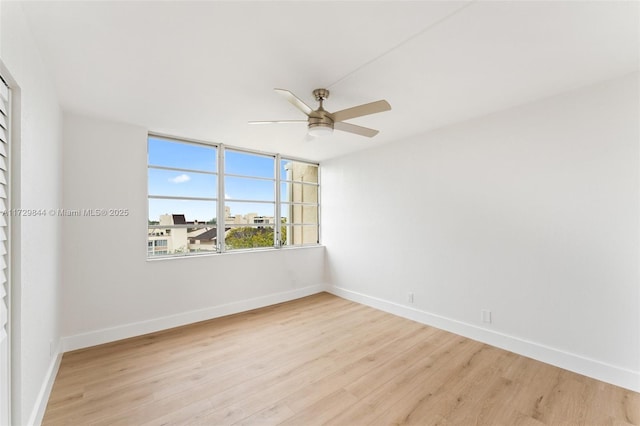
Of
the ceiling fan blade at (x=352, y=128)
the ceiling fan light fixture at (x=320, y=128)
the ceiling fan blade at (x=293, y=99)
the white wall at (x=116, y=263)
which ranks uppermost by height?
the ceiling fan blade at (x=293, y=99)

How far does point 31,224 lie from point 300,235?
3842 mm

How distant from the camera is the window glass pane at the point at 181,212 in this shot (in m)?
3.61

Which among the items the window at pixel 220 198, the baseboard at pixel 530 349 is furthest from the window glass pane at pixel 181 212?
the baseboard at pixel 530 349

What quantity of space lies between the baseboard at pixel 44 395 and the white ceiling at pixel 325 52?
2343 millimetres

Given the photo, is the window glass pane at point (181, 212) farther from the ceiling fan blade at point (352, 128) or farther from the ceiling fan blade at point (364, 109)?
the ceiling fan blade at point (364, 109)

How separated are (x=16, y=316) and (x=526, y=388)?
11.5 ft

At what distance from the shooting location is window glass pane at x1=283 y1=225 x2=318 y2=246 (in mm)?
A: 5074

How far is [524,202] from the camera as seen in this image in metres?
2.82

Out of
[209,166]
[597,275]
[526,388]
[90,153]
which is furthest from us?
[209,166]

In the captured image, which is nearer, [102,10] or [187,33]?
[102,10]

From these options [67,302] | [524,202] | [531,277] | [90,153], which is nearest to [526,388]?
[531,277]

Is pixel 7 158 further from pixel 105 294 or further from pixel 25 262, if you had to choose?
pixel 105 294

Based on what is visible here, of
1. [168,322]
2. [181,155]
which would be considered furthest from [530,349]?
[181,155]

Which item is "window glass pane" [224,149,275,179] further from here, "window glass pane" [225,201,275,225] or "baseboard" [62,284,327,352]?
"baseboard" [62,284,327,352]
